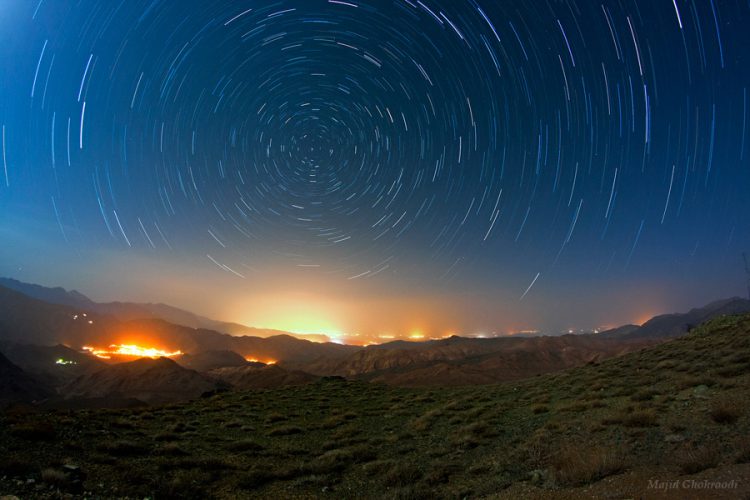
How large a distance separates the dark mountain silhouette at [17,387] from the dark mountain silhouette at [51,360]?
2629 centimetres

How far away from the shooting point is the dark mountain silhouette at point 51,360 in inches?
4410

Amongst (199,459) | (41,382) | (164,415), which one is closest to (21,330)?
(41,382)

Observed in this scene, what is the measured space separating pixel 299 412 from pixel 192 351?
19844 cm

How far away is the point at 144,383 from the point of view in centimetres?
8331

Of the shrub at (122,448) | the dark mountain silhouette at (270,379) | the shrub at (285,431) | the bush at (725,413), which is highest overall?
the bush at (725,413)

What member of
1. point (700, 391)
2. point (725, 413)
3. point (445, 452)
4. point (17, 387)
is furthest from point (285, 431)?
point (17, 387)

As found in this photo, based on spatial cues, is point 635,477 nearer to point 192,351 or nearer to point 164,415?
point 164,415

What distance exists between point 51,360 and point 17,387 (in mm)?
60631

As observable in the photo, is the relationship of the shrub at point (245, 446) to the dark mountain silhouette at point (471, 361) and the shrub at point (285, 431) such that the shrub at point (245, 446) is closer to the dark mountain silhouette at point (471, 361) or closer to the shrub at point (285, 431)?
the shrub at point (285, 431)

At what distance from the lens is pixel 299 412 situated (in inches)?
944

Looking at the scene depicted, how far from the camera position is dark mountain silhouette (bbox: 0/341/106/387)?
112 meters

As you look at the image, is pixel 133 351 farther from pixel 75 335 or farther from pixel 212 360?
pixel 212 360

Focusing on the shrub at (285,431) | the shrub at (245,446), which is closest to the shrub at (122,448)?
the shrub at (245,446)

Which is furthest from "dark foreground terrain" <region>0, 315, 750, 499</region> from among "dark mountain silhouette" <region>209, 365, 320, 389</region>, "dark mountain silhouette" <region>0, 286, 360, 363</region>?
"dark mountain silhouette" <region>0, 286, 360, 363</region>
